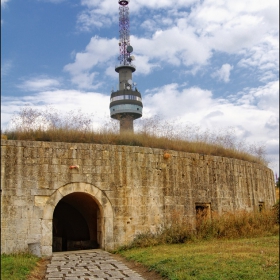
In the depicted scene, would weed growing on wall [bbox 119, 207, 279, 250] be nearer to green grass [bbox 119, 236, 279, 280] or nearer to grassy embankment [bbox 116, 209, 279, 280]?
grassy embankment [bbox 116, 209, 279, 280]

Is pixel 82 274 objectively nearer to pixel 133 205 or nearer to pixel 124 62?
pixel 133 205

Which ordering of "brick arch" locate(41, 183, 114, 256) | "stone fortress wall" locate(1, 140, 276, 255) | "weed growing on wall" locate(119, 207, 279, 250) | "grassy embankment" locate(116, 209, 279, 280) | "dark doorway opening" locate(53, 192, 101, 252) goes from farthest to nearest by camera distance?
"dark doorway opening" locate(53, 192, 101, 252)
"weed growing on wall" locate(119, 207, 279, 250)
"brick arch" locate(41, 183, 114, 256)
"stone fortress wall" locate(1, 140, 276, 255)
"grassy embankment" locate(116, 209, 279, 280)

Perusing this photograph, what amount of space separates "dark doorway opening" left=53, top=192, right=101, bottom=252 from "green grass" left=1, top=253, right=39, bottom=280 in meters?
2.95

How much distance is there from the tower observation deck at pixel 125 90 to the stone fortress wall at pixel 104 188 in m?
17.2

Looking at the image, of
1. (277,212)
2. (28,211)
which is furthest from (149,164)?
(277,212)

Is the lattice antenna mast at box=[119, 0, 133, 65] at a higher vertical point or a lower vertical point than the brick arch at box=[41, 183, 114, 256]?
higher

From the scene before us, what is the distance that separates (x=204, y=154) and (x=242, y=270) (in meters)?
6.48

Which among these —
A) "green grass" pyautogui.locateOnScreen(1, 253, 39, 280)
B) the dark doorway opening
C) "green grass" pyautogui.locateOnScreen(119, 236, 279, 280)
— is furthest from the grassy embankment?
"green grass" pyautogui.locateOnScreen(1, 253, 39, 280)

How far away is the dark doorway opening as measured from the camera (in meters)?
12.4

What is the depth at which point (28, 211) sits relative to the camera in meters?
9.87

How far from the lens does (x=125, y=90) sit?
30391mm

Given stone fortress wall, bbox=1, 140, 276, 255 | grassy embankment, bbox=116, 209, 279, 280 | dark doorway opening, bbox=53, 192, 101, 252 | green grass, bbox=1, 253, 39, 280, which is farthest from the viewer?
dark doorway opening, bbox=53, 192, 101, 252

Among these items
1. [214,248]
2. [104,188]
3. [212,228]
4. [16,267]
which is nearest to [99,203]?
[104,188]

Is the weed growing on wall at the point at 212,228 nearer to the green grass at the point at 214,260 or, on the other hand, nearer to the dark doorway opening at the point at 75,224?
the green grass at the point at 214,260
